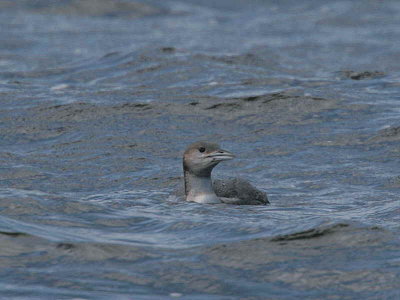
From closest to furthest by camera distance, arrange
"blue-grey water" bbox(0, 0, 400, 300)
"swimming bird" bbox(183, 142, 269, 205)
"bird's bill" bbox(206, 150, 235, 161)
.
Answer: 1. "blue-grey water" bbox(0, 0, 400, 300)
2. "bird's bill" bbox(206, 150, 235, 161)
3. "swimming bird" bbox(183, 142, 269, 205)

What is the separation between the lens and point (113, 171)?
1345 cm

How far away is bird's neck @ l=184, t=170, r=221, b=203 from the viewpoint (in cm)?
1131

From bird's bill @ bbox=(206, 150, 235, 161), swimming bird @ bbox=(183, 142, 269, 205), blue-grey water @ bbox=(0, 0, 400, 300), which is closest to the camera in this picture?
blue-grey water @ bbox=(0, 0, 400, 300)

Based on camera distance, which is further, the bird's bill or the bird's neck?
the bird's neck

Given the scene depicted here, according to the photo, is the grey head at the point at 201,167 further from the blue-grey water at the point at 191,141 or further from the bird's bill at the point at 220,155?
the blue-grey water at the point at 191,141

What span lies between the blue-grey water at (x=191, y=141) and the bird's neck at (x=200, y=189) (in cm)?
26

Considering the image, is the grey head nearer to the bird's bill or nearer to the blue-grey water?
the bird's bill

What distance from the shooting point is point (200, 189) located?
37.3ft

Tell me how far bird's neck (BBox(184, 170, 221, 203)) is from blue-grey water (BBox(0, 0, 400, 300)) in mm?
256

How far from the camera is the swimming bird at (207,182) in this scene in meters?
11.3

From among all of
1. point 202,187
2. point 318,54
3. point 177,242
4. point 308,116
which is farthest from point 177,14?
point 177,242

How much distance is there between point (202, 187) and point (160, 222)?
1.20 meters

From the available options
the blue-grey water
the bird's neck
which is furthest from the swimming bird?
the blue-grey water

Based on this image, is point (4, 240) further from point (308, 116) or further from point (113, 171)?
point (308, 116)
